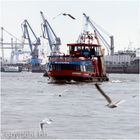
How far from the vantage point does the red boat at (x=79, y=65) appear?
3209 inches

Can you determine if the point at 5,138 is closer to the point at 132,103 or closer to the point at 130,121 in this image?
the point at 130,121

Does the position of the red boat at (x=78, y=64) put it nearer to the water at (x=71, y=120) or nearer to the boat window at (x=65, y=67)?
the boat window at (x=65, y=67)

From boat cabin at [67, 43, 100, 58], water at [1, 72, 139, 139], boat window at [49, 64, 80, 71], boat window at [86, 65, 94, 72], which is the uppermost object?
boat cabin at [67, 43, 100, 58]

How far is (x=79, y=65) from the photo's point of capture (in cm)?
8281

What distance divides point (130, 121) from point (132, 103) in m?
12.2

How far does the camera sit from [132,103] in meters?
46.1

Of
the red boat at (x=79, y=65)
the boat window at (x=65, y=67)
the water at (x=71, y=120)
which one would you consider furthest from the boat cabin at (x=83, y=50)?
the water at (x=71, y=120)

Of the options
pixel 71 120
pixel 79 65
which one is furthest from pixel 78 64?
pixel 71 120

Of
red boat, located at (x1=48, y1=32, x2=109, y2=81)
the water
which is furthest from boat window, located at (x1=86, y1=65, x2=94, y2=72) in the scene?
the water

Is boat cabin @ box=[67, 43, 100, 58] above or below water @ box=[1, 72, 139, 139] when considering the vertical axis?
above

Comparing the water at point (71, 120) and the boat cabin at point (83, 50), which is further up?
the boat cabin at point (83, 50)

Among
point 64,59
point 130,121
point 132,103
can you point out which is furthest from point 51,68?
point 130,121

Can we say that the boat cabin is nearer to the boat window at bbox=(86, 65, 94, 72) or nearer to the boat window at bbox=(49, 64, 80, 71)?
the boat window at bbox=(86, 65, 94, 72)

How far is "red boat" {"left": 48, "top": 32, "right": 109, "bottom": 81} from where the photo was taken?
8150 cm
